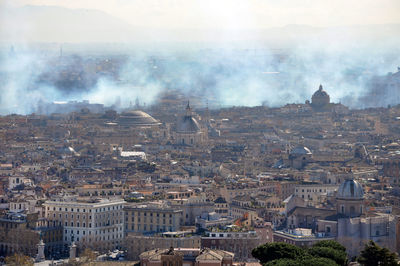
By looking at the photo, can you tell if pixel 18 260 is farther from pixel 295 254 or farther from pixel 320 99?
pixel 320 99

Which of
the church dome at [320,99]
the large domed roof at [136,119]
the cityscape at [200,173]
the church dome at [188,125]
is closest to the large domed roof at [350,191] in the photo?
the cityscape at [200,173]

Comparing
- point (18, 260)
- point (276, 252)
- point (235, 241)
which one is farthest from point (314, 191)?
point (276, 252)

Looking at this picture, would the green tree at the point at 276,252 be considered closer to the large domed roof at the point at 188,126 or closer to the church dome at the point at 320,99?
the large domed roof at the point at 188,126

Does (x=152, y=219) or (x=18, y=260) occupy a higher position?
(x=152, y=219)

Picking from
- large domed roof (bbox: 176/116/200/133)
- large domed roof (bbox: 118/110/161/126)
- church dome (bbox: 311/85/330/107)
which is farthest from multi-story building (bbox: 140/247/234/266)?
church dome (bbox: 311/85/330/107)

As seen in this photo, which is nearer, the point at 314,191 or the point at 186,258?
the point at 186,258

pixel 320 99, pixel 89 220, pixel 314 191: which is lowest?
pixel 89 220

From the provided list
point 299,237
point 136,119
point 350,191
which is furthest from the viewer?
point 136,119
